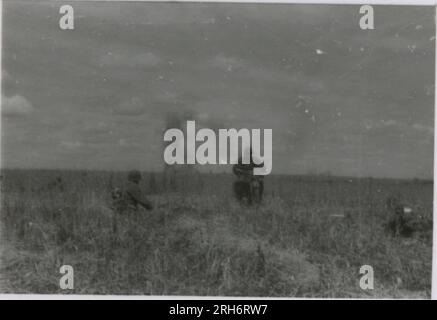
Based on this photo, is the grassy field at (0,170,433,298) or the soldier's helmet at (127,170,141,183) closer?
the grassy field at (0,170,433,298)

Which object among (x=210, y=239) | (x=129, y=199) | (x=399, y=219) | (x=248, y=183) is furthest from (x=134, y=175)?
(x=399, y=219)

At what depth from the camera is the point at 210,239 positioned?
178 inches

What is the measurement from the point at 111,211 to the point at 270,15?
3.17m

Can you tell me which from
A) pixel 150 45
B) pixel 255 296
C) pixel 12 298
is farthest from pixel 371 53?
pixel 12 298

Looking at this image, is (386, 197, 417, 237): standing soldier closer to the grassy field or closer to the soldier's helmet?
the grassy field

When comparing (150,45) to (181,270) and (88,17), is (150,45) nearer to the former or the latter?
(88,17)

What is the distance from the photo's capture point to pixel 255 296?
14.5 ft

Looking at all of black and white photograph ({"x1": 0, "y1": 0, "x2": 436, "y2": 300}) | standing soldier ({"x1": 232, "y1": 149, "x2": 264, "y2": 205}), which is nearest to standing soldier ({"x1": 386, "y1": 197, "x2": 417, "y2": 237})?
black and white photograph ({"x1": 0, "y1": 0, "x2": 436, "y2": 300})

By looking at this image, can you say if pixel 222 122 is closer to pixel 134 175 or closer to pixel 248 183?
pixel 248 183

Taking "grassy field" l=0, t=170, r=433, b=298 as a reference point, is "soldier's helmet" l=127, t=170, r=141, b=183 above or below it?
above

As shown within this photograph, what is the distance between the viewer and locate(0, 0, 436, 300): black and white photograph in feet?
A: 14.8

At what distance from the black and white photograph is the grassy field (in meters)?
0.02

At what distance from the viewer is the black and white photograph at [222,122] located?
452 cm

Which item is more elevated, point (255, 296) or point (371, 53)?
point (371, 53)
